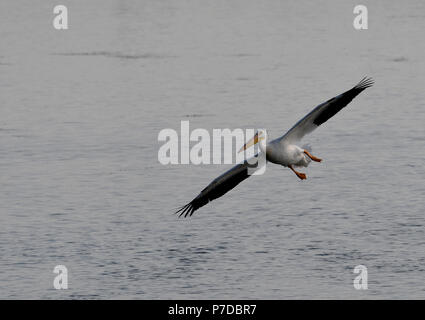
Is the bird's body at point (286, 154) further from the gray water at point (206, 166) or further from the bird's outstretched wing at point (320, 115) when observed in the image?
the gray water at point (206, 166)

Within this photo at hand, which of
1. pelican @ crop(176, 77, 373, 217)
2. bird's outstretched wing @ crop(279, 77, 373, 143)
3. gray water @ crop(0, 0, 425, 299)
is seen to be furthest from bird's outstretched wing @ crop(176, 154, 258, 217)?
gray water @ crop(0, 0, 425, 299)

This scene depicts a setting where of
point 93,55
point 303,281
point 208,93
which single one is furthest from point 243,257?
point 93,55

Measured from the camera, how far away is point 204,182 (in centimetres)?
1953

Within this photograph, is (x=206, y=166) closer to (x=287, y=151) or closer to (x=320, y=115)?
(x=287, y=151)

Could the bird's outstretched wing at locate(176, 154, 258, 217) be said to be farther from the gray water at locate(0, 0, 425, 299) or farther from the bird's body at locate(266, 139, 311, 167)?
the gray water at locate(0, 0, 425, 299)

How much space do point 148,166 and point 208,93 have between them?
5.54 m

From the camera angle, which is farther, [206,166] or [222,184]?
[206,166]

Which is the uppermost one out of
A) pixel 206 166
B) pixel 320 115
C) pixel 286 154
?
pixel 320 115

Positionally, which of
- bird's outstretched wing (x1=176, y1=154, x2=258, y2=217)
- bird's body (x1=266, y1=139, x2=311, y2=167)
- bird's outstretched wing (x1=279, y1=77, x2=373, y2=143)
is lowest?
bird's outstretched wing (x1=176, y1=154, x2=258, y2=217)

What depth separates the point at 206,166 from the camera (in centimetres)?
2056

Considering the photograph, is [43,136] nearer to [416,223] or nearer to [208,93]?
[208,93]

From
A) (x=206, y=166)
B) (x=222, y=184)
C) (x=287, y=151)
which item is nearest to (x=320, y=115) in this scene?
(x=287, y=151)

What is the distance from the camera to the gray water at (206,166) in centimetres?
1566

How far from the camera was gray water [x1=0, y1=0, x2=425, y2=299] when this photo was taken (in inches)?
617
